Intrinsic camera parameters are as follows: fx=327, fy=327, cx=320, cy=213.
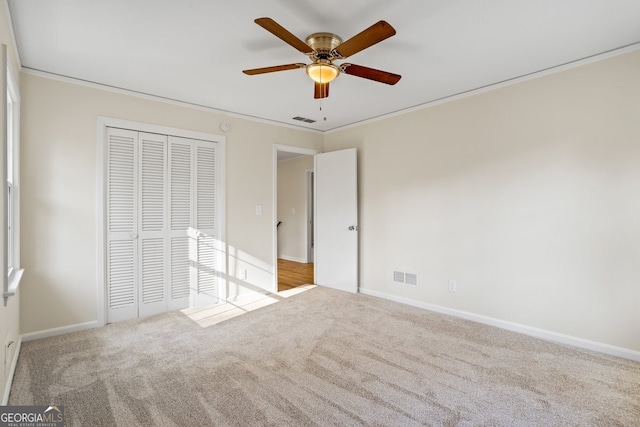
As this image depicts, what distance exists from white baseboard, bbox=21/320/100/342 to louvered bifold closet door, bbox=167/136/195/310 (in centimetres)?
77

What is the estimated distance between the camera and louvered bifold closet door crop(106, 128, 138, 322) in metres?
3.32

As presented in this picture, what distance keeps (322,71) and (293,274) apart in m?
4.13

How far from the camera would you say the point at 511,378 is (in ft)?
7.54

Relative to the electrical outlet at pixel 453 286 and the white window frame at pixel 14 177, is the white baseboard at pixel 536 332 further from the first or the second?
the white window frame at pixel 14 177

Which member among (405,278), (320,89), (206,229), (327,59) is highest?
(327,59)

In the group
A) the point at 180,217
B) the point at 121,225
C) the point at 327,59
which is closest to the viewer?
the point at 327,59

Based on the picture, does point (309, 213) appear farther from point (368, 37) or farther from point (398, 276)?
point (368, 37)

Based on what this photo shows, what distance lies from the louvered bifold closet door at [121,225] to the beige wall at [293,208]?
4.07 metres

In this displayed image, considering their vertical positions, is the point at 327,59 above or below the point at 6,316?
above

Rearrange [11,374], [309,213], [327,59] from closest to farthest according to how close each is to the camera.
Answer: [11,374], [327,59], [309,213]

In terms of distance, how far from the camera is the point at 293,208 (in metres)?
Result: 7.55

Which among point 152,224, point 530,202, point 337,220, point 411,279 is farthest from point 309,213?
point 530,202

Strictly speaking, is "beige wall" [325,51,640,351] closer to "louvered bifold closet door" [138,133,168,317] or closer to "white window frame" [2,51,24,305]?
"louvered bifold closet door" [138,133,168,317]

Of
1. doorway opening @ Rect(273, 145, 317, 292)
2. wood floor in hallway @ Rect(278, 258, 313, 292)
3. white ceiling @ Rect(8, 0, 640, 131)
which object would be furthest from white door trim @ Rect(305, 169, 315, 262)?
white ceiling @ Rect(8, 0, 640, 131)
